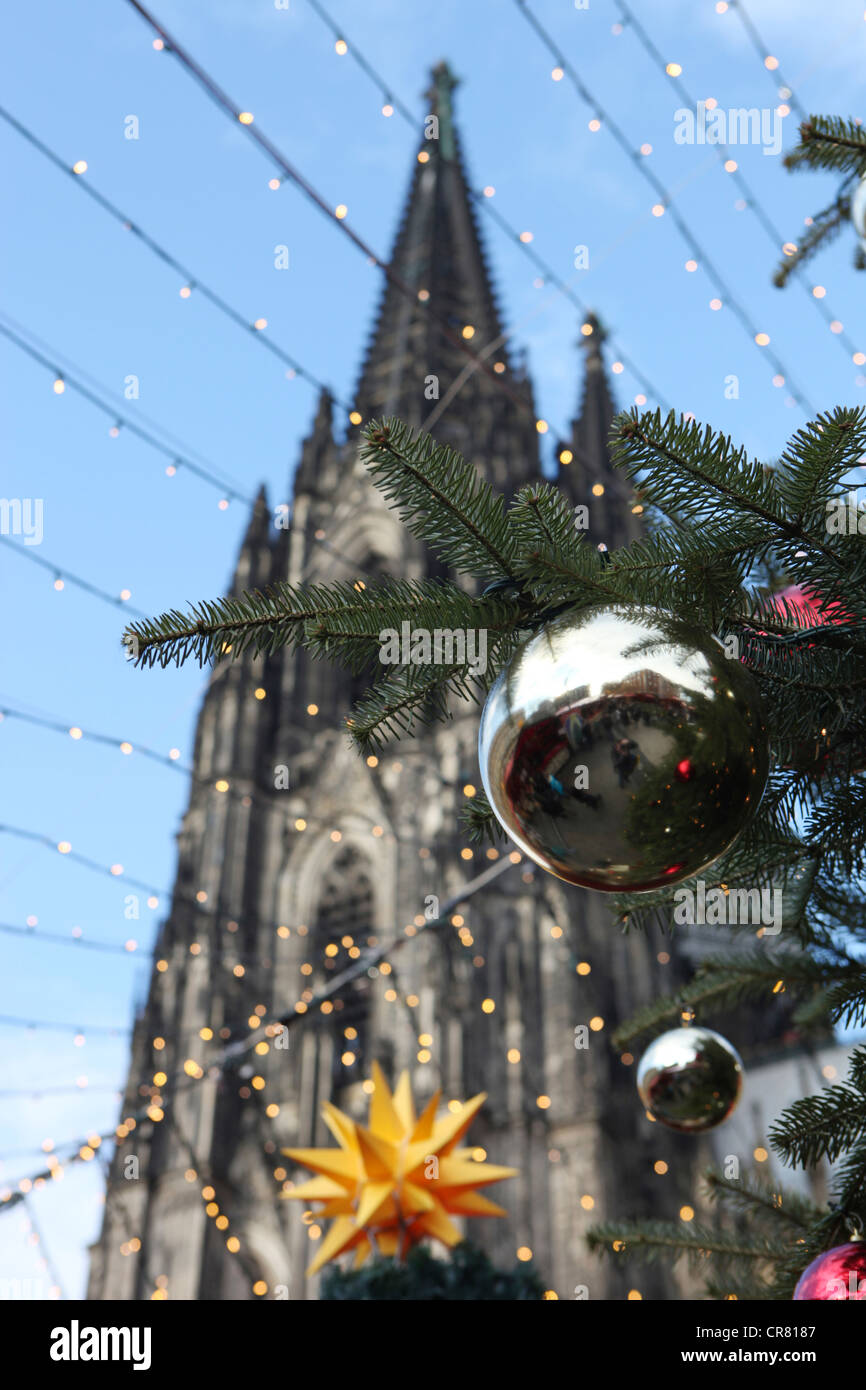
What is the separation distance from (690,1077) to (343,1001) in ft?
44.5

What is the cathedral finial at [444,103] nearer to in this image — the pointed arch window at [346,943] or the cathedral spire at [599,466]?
the cathedral spire at [599,466]

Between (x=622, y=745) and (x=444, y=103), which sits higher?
(x=444, y=103)

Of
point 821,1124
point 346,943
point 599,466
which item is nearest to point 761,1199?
point 821,1124

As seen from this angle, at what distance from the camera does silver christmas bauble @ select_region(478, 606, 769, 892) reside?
112 cm

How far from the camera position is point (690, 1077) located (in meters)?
2.59

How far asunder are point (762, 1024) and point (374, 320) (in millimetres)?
15173

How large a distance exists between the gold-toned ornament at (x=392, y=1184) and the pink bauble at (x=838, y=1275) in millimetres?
5025

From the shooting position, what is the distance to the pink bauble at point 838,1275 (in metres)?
1.48

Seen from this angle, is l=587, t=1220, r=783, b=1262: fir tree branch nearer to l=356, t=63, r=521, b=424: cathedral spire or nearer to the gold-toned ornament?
the gold-toned ornament

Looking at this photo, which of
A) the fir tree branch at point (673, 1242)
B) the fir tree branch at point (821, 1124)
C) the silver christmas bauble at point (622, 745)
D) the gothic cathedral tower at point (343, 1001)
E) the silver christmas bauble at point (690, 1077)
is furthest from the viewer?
the gothic cathedral tower at point (343, 1001)

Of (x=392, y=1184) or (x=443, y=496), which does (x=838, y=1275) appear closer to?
(x=443, y=496)

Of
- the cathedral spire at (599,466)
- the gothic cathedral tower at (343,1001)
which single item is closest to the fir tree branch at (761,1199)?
the gothic cathedral tower at (343,1001)

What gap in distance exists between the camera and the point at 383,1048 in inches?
581

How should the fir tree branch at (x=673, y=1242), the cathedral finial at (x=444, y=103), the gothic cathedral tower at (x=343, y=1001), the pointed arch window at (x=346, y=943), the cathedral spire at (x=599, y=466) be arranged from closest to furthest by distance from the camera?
the fir tree branch at (x=673, y=1242)
the gothic cathedral tower at (x=343, y=1001)
the pointed arch window at (x=346, y=943)
the cathedral spire at (x=599, y=466)
the cathedral finial at (x=444, y=103)
